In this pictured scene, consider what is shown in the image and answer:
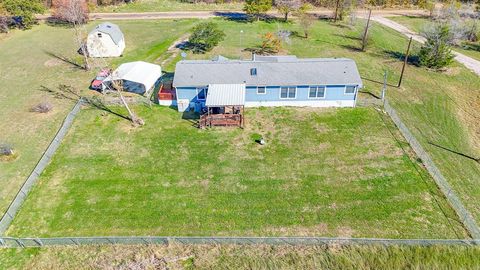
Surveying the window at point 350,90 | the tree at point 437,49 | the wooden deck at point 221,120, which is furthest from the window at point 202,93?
the tree at point 437,49

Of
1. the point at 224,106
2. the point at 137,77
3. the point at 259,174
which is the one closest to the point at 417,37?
the point at 224,106

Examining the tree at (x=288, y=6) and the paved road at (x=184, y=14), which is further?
the paved road at (x=184, y=14)

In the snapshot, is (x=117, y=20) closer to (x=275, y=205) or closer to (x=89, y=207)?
(x=89, y=207)

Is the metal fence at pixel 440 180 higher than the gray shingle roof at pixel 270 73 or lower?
lower

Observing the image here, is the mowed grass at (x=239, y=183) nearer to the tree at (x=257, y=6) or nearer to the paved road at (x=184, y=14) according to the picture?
the tree at (x=257, y=6)

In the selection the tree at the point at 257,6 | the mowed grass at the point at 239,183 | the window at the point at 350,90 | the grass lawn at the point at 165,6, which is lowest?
the mowed grass at the point at 239,183

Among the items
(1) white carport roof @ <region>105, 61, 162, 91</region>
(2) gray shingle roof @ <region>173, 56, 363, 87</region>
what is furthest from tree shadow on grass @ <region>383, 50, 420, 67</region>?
(1) white carport roof @ <region>105, 61, 162, 91</region>

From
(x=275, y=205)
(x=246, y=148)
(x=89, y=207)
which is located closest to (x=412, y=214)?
(x=275, y=205)

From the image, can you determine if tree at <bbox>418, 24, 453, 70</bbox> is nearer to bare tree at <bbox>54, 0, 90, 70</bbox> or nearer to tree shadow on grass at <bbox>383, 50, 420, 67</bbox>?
tree shadow on grass at <bbox>383, 50, 420, 67</bbox>
